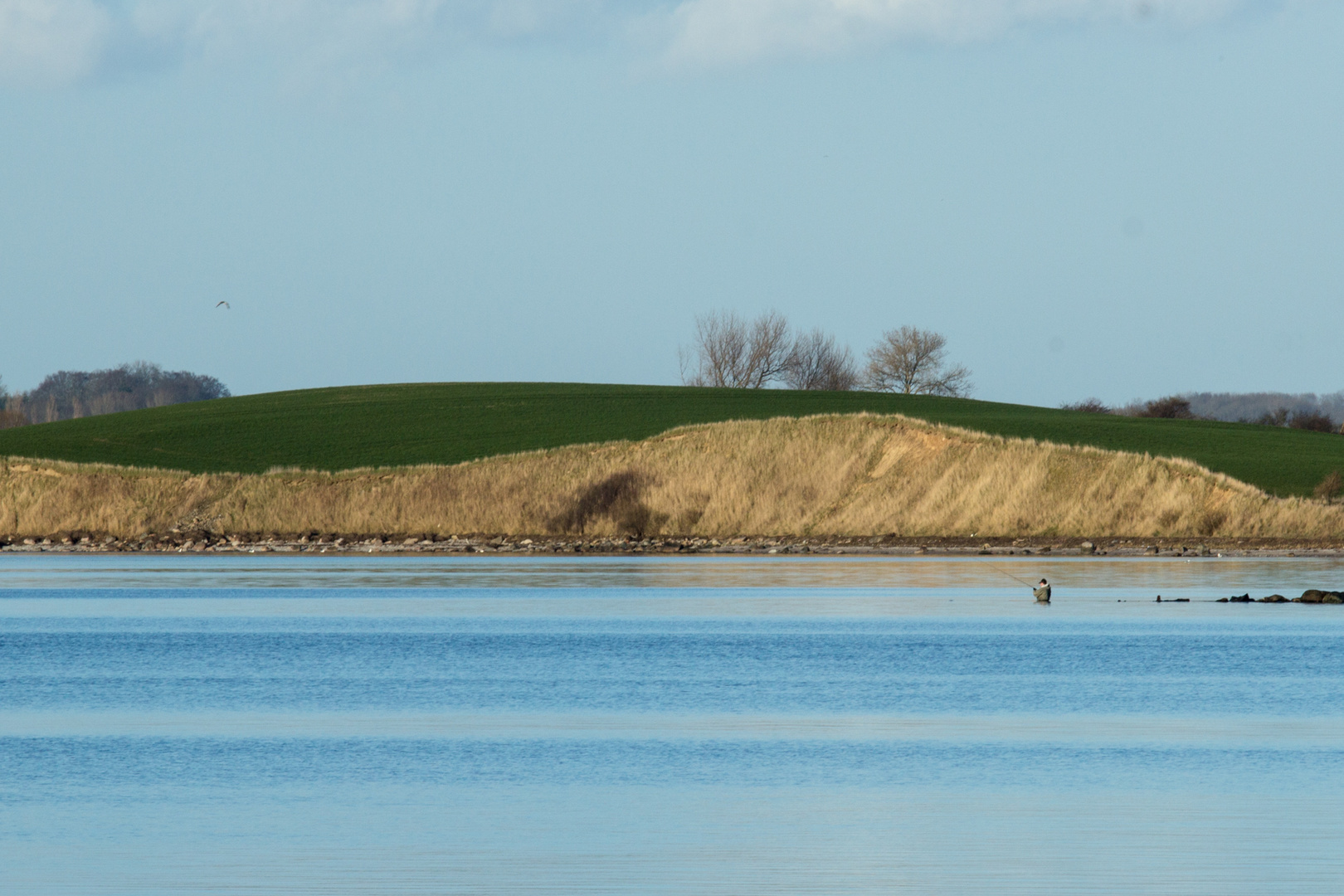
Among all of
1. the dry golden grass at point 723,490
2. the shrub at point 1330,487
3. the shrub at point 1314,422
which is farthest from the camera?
the shrub at point 1314,422

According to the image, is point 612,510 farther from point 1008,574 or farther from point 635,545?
point 1008,574

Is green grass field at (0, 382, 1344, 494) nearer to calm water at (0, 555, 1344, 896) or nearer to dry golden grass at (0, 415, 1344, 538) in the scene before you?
dry golden grass at (0, 415, 1344, 538)

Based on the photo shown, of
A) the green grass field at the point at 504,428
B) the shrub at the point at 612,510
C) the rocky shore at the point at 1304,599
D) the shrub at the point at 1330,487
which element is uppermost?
the green grass field at the point at 504,428

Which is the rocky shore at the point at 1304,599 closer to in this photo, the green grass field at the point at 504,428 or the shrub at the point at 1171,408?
the green grass field at the point at 504,428

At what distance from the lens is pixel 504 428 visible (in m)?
79.8

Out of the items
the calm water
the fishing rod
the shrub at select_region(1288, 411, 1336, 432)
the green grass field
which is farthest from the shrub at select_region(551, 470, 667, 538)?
the shrub at select_region(1288, 411, 1336, 432)

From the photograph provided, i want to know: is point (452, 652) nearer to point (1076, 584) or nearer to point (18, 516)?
point (1076, 584)

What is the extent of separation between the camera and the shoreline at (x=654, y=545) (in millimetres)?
53906

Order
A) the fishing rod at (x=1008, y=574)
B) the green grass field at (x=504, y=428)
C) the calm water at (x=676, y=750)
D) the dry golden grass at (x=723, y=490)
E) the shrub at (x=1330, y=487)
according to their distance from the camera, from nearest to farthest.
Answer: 1. the calm water at (x=676, y=750)
2. the fishing rod at (x=1008, y=574)
3. the shrub at (x=1330, y=487)
4. the dry golden grass at (x=723, y=490)
5. the green grass field at (x=504, y=428)

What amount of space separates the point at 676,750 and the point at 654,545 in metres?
44.2

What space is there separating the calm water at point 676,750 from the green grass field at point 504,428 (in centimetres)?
3345

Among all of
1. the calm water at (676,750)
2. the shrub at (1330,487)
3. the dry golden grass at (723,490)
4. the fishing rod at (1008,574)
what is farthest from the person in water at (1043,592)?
the shrub at (1330,487)

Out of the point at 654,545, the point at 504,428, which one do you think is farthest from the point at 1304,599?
the point at 504,428

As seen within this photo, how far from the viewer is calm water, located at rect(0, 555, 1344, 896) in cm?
1150
